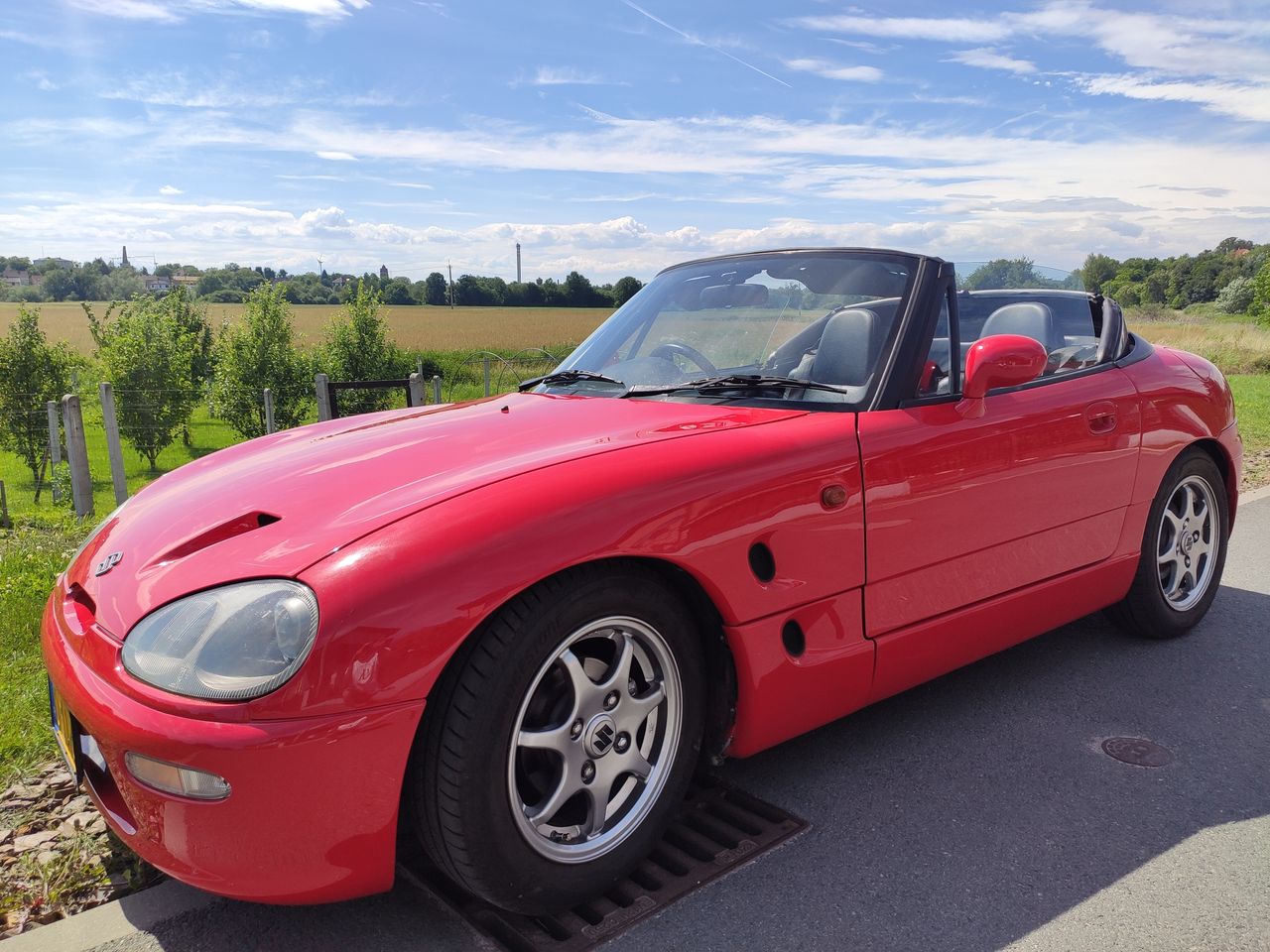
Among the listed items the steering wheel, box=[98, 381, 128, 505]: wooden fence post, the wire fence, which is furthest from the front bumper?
the wire fence

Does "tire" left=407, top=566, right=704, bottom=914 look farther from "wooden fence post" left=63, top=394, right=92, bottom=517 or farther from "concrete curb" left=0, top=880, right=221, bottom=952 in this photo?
"wooden fence post" left=63, top=394, right=92, bottom=517

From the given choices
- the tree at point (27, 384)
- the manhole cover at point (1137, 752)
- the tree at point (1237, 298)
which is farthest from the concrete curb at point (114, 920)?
the tree at point (1237, 298)

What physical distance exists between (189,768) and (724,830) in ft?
4.52

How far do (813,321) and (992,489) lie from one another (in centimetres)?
78

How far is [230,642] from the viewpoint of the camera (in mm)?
1842

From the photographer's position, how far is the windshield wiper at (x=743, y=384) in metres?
2.88

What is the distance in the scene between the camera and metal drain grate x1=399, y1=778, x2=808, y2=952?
83.8 inches

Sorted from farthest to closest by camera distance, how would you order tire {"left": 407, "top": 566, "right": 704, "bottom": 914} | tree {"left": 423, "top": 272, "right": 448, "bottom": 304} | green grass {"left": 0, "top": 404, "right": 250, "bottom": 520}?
tree {"left": 423, "top": 272, "right": 448, "bottom": 304} → green grass {"left": 0, "top": 404, "right": 250, "bottom": 520} → tire {"left": 407, "top": 566, "right": 704, "bottom": 914}

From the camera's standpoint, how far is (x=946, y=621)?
2.88m

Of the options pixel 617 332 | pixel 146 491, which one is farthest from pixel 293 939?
pixel 617 332

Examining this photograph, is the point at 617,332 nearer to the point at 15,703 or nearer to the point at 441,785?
the point at 441,785

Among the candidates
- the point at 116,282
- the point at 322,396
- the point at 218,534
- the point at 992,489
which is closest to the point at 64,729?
the point at 218,534

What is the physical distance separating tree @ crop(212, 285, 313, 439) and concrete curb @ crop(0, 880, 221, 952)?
2417cm

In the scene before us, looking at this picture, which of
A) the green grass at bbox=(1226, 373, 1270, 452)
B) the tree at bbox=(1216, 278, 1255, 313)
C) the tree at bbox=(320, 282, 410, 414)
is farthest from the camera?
the tree at bbox=(1216, 278, 1255, 313)
